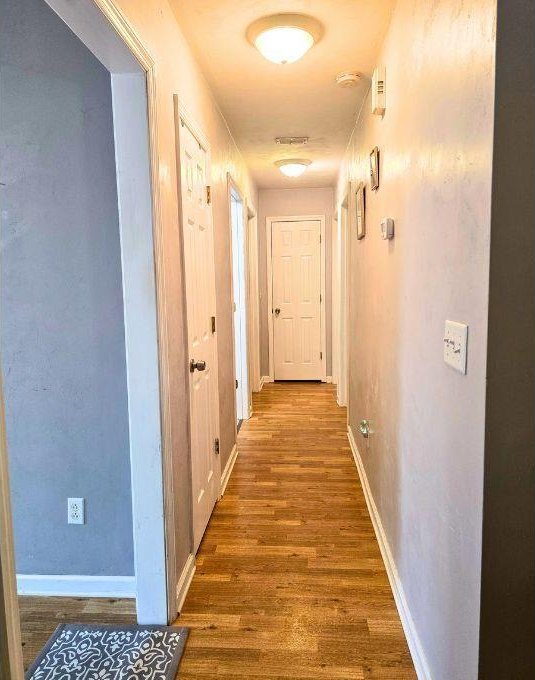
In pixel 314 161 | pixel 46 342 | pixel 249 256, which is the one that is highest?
pixel 314 161

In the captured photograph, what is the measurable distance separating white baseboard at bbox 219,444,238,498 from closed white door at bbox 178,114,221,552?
0.57 ft

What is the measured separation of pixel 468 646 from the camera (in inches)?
40.8

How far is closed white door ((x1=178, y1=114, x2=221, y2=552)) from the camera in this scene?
211cm

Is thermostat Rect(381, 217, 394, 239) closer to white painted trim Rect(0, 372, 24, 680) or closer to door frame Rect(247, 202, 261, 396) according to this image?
white painted trim Rect(0, 372, 24, 680)

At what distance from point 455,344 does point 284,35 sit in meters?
1.64

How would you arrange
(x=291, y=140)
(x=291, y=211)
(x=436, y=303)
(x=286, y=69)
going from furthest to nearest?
(x=291, y=211), (x=291, y=140), (x=286, y=69), (x=436, y=303)

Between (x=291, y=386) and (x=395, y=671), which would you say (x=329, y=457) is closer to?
(x=395, y=671)

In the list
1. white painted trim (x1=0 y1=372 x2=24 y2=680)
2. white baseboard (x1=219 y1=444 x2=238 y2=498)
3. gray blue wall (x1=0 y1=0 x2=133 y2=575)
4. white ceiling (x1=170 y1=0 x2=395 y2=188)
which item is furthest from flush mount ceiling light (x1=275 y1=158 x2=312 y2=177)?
white painted trim (x1=0 y1=372 x2=24 y2=680)

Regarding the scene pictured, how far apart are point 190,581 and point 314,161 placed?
371 centimetres

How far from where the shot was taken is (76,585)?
6.38ft

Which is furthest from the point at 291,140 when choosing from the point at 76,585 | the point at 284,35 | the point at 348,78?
the point at 76,585

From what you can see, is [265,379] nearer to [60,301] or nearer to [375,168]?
[375,168]

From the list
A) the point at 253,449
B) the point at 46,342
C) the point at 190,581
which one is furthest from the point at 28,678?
the point at 253,449

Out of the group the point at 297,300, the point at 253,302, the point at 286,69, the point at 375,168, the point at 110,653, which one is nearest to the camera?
the point at 110,653
